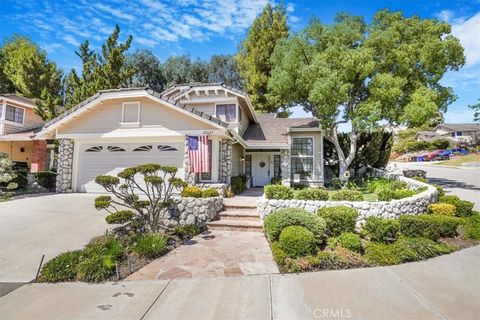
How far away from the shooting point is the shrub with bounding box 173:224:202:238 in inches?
305

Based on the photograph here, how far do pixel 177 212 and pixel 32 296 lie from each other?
192 inches

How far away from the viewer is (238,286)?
4.63m

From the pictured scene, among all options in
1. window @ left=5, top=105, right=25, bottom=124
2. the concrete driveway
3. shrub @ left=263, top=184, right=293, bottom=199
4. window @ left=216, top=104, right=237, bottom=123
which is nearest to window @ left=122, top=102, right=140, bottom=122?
the concrete driveway

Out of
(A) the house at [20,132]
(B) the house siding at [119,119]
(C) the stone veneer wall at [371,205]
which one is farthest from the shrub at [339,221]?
(A) the house at [20,132]

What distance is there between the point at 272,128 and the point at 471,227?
11967 millimetres

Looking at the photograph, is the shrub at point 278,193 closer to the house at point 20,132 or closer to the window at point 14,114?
the house at point 20,132

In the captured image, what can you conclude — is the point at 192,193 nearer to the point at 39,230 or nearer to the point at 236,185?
the point at 236,185

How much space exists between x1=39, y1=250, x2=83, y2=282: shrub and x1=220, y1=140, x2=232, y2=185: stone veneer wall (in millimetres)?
7737

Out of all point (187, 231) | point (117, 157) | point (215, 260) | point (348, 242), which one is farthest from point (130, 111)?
point (348, 242)

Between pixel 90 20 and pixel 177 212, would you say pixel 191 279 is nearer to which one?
pixel 177 212

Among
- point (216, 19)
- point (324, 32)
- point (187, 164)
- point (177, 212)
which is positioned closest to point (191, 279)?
point (177, 212)

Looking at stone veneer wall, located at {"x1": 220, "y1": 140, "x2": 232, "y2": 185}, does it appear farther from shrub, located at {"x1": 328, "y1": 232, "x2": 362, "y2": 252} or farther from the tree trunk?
the tree trunk

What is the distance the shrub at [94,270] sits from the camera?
493 centimetres

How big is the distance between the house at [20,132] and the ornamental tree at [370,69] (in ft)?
55.9
